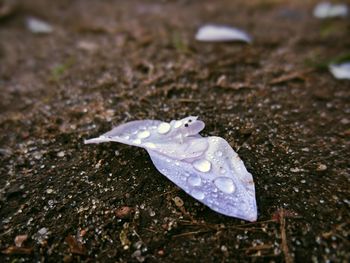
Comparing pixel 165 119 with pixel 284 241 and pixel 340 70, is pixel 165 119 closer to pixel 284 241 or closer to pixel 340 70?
pixel 284 241

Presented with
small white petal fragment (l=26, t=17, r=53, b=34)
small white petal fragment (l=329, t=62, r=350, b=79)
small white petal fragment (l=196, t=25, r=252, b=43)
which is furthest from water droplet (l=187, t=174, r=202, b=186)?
small white petal fragment (l=26, t=17, r=53, b=34)

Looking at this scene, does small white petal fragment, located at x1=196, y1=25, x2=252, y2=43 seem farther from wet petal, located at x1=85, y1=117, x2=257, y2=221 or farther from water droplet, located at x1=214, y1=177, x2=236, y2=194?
water droplet, located at x1=214, y1=177, x2=236, y2=194

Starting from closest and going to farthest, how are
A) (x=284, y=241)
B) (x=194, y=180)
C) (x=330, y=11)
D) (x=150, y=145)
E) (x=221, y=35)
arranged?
1. (x=284, y=241)
2. (x=194, y=180)
3. (x=150, y=145)
4. (x=221, y=35)
5. (x=330, y=11)

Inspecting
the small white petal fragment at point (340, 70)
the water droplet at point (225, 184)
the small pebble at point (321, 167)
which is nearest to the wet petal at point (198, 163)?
the water droplet at point (225, 184)

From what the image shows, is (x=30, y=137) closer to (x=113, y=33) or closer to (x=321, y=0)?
(x=113, y=33)

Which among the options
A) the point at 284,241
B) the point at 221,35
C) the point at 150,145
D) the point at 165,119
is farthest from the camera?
the point at 221,35

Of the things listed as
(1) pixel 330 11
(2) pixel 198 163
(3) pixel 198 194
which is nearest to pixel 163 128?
(2) pixel 198 163

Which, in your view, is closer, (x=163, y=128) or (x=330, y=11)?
(x=163, y=128)

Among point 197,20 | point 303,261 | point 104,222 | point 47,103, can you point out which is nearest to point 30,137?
point 47,103
